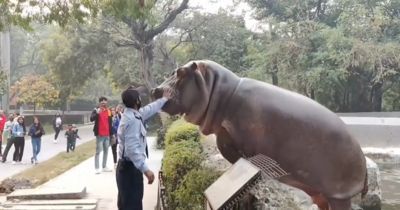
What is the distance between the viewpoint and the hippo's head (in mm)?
3717

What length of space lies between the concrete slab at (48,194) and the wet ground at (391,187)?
5220 millimetres

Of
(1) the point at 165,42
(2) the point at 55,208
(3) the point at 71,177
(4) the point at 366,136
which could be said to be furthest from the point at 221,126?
(1) the point at 165,42

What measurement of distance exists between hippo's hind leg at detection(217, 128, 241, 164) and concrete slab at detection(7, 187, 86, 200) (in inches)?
227

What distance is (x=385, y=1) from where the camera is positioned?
2438 centimetres

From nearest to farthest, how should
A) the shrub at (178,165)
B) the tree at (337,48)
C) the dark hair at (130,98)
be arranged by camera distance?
the dark hair at (130,98) < the shrub at (178,165) < the tree at (337,48)

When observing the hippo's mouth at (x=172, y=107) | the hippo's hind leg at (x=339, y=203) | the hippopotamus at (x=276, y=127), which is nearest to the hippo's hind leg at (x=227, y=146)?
the hippopotamus at (x=276, y=127)

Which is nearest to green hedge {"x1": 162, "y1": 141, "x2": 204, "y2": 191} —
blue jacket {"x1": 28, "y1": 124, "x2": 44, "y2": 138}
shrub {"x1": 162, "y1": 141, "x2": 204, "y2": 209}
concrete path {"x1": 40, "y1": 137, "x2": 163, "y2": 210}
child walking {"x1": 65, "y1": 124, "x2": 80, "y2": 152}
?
shrub {"x1": 162, "y1": 141, "x2": 204, "y2": 209}

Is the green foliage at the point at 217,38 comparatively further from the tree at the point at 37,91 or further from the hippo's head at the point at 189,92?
the hippo's head at the point at 189,92

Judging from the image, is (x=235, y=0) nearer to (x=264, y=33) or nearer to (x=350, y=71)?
(x=264, y=33)

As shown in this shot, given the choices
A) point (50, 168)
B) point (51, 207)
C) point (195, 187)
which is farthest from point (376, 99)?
point (195, 187)

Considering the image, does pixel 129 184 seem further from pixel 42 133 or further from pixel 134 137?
pixel 42 133

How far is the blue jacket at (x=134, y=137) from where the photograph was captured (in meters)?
4.87

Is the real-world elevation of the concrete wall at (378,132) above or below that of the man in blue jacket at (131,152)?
below

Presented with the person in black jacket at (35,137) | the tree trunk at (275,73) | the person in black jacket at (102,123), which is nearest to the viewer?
the person in black jacket at (102,123)
